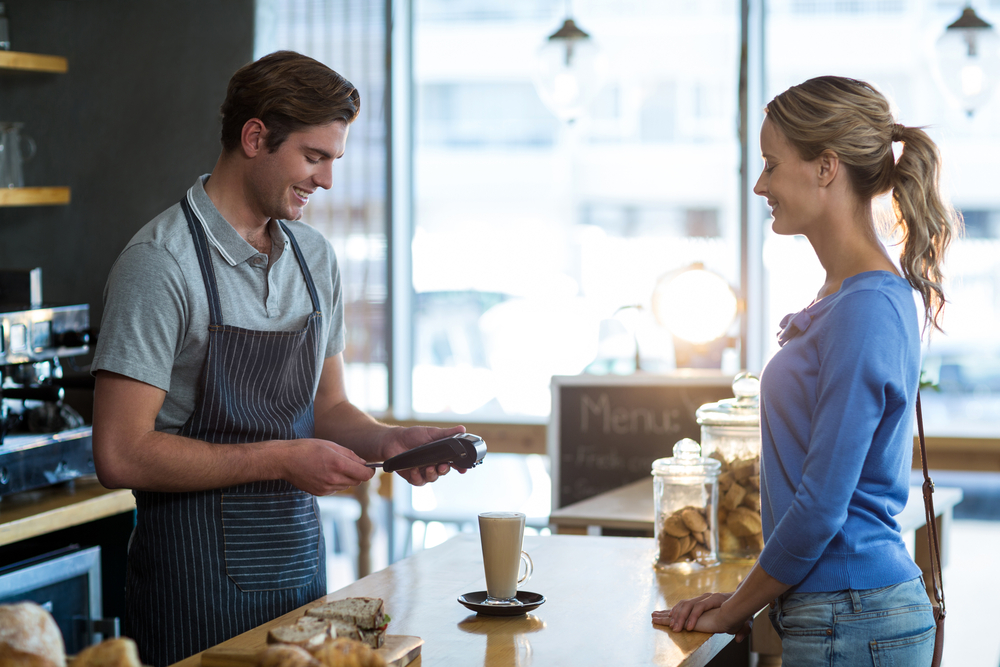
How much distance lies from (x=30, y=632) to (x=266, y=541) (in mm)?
700

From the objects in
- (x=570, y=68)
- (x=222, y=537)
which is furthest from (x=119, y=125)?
(x=222, y=537)

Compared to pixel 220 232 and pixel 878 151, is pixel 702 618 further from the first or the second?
pixel 220 232

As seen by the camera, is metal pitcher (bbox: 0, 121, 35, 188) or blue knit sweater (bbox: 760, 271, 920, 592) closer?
blue knit sweater (bbox: 760, 271, 920, 592)

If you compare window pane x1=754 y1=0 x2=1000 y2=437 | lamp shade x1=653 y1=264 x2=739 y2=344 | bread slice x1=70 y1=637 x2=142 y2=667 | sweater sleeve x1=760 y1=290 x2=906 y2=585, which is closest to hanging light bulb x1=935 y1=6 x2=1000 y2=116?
window pane x1=754 y1=0 x2=1000 y2=437

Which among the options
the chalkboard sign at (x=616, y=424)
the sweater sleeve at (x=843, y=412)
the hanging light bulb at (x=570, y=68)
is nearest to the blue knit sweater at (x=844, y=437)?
the sweater sleeve at (x=843, y=412)

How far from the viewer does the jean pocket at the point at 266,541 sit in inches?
58.7

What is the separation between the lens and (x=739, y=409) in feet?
5.97

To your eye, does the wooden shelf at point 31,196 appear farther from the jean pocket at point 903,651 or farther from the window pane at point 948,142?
the jean pocket at point 903,651

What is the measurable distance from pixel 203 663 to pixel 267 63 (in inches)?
34.9

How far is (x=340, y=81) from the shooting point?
1.57 meters

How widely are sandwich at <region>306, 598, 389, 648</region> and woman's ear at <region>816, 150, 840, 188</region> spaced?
0.75 meters

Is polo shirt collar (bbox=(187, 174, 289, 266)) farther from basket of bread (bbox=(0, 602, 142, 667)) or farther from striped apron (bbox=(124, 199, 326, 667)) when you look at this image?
basket of bread (bbox=(0, 602, 142, 667))

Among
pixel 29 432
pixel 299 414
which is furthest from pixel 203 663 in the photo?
pixel 29 432

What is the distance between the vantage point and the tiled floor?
344 cm
